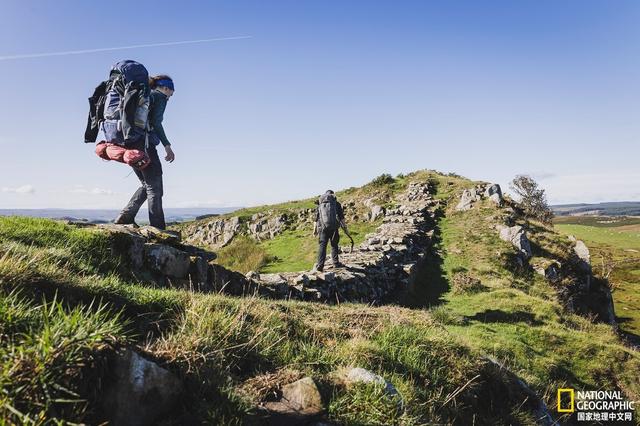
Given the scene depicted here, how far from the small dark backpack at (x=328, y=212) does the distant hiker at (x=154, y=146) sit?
22.8ft

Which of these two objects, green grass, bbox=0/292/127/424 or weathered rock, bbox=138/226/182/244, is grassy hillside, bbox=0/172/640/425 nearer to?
green grass, bbox=0/292/127/424

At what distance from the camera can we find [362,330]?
6.22 metres

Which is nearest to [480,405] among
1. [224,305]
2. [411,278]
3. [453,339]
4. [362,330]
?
[453,339]

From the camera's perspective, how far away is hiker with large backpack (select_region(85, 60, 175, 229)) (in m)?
7.13

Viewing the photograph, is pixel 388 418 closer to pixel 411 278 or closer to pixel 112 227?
pixel 112 227

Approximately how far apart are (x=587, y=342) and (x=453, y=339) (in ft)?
28.4

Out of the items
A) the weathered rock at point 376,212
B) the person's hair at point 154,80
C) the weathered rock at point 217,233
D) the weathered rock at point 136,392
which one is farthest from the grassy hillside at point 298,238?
the weathered rock at point 136,392

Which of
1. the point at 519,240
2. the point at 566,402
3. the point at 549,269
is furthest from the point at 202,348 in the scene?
the point at 519,240

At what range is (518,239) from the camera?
71.3 feet

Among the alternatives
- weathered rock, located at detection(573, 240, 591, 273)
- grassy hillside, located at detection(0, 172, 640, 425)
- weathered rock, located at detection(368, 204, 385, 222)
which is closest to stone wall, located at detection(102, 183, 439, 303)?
grassy hillside, located at detection(0, 172, 640, 425)

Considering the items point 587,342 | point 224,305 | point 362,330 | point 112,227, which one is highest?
point 112,227

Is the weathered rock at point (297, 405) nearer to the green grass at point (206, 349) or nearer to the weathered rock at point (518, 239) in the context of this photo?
the green grass at point (206, 349)

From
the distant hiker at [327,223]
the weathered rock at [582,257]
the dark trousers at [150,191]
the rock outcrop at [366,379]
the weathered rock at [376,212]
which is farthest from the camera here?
the weathered rock at [376,212]

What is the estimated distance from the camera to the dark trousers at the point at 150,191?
7.61m
